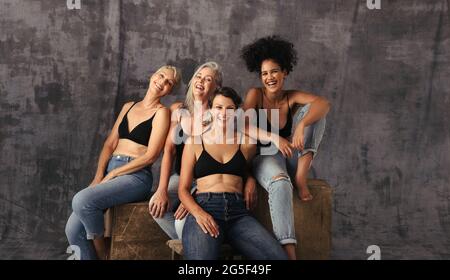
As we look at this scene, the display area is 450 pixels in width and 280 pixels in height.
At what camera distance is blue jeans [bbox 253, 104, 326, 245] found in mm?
3947

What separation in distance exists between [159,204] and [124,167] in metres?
0.41

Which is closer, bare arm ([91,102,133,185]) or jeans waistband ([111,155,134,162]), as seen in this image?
jeans waistband ([111,155,134,162])

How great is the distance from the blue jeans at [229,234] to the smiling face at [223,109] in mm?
445

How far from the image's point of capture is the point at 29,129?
6.08m

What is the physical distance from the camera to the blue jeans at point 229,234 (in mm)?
3824

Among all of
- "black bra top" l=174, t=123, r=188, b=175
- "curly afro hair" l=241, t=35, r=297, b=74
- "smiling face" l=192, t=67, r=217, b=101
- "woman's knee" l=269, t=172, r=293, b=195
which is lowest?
"woman's knee" l=269, t=172, r=293, b=195

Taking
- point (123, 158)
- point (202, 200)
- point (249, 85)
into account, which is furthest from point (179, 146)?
point (249, 85)

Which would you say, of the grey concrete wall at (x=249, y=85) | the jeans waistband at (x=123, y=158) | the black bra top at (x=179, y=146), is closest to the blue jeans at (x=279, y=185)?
the black bra top at (x=179, y=146)

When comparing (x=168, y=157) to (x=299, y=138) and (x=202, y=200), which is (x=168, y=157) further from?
(x=299, y=138)

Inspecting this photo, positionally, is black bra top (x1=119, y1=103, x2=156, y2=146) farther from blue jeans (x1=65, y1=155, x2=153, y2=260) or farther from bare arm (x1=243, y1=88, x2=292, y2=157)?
bare arm (x1=243, y1=88, x2=292, y2=157)

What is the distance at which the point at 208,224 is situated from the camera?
3859 mm

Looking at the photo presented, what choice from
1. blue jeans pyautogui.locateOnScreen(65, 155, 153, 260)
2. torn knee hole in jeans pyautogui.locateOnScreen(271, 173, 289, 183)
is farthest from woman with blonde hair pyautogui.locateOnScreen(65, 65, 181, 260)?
torn knee hole in jeans pyautogui.locateOnScreen(271, 173, 289, 183)
